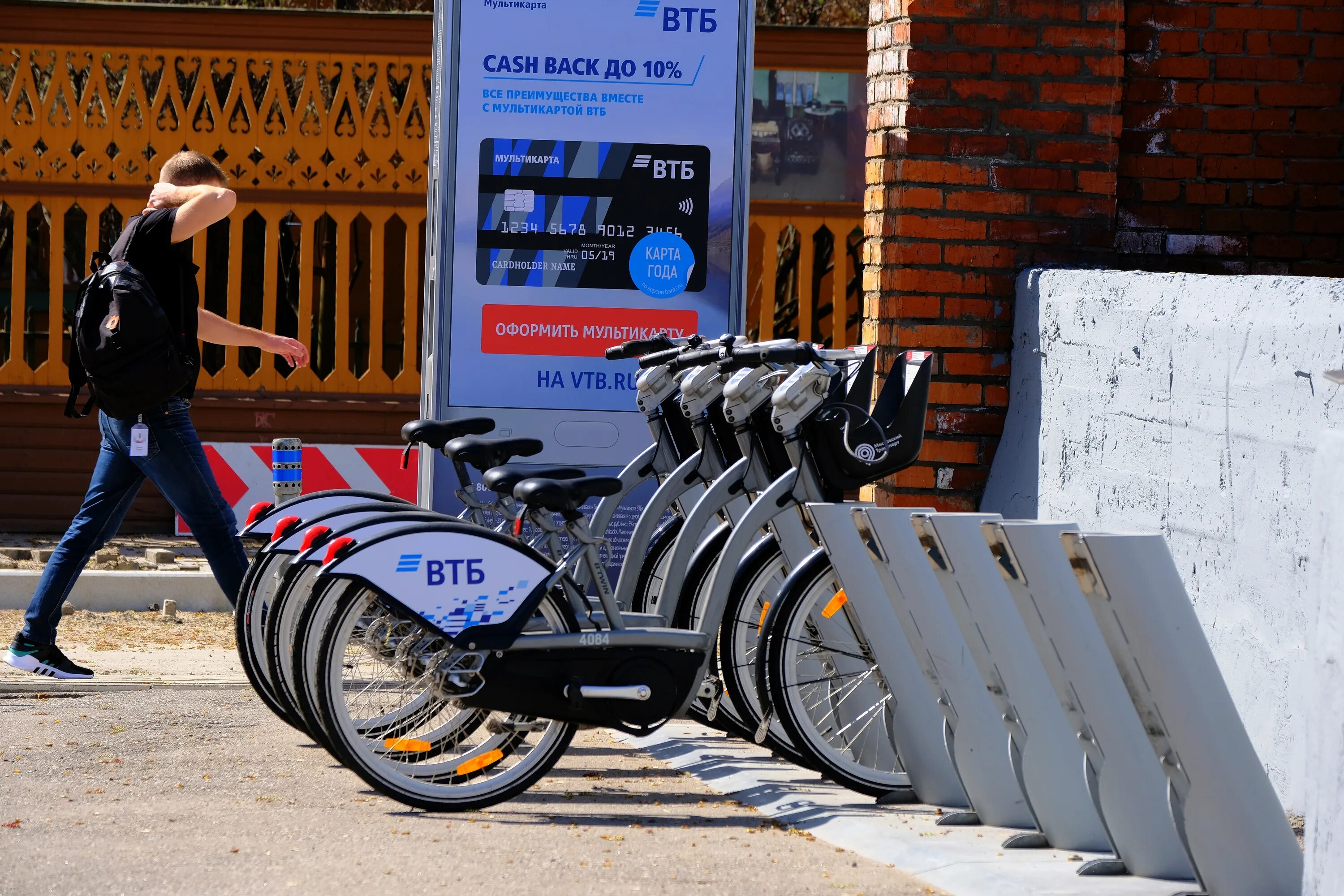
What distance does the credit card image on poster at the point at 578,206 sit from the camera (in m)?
6.79

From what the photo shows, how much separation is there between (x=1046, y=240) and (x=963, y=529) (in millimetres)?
2284

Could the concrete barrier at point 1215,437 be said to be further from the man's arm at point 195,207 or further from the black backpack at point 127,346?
the black backpack at point 127,346

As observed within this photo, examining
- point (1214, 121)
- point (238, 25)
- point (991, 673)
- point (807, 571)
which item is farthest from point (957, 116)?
point (238, 25)

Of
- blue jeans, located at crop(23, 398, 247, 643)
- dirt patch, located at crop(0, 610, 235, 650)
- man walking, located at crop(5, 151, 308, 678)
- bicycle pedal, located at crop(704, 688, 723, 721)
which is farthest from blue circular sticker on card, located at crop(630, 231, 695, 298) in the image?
dirt patch, located at crop(0, 610, 235, 650)

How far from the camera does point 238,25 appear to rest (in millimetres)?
11266

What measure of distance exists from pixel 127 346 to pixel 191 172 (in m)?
0.77

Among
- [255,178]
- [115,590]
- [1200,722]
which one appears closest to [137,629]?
[115,590]

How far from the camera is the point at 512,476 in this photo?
5184 millimetres

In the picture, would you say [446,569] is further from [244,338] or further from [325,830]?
[244,338]

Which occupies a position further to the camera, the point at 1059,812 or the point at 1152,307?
the point at 1152,307

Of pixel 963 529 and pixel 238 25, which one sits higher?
pixel 238 25

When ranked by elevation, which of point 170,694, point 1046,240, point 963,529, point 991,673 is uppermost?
point 1046,240

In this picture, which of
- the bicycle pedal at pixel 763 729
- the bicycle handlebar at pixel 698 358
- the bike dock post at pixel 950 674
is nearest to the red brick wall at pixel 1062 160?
the bicycle handlebar at pixel 698 358

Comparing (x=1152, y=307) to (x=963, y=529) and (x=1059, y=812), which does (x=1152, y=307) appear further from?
(x=1059, y=812)
